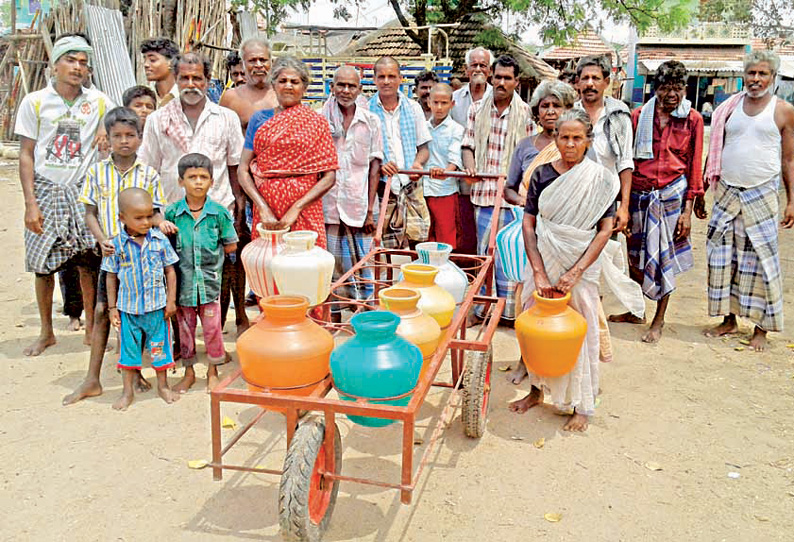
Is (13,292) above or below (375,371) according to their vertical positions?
below

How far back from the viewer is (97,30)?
11.8 meters

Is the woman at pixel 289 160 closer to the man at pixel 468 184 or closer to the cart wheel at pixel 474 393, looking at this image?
the cart wheel at pixel 474 393

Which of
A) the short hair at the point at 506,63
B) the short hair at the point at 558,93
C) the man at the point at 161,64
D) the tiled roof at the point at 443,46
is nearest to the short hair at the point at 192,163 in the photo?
the man at the point at 161,64

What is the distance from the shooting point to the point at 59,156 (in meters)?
4.72

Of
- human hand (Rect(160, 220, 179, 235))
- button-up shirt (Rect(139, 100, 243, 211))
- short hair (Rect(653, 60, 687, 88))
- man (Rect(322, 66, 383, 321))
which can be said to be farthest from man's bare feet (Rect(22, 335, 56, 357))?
short hair (Rect(653, 60, 687, 88))

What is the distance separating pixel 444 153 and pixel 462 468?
2891mm

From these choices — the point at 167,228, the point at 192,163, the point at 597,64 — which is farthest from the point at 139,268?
the point at 597,64

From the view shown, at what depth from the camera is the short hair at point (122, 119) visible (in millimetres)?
4168

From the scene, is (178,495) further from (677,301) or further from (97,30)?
(97,30)

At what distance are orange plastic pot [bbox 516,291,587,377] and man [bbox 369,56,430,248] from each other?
1941mm

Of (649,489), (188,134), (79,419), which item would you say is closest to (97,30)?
(188,134)

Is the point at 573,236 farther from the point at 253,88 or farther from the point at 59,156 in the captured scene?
the point at 59,156

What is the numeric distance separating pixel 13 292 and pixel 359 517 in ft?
15.6

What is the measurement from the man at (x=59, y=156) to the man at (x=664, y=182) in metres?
3.92
